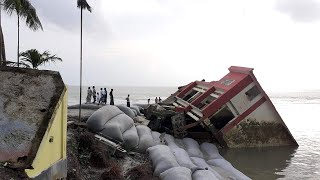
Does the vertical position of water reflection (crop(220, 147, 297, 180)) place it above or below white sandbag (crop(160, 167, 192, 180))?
below

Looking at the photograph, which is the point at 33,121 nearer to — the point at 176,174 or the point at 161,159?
the point at 176,174

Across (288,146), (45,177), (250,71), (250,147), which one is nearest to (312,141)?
(288,146)

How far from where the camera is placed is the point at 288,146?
1516 cm

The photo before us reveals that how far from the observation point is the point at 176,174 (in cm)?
755

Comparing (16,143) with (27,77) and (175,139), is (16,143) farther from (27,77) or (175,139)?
(175,139)

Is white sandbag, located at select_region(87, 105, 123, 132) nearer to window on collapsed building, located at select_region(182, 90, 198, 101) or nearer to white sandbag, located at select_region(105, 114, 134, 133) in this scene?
white sandbag, located at select_region(105, 114, 134, 133)

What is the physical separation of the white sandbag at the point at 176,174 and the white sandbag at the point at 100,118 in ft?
10.2

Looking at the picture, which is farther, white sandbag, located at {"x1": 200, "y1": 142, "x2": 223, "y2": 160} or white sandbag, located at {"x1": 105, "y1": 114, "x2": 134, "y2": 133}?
white sandbag, located at {"x1": 200, "y1": 142, "x2": 223, "y2": 160}

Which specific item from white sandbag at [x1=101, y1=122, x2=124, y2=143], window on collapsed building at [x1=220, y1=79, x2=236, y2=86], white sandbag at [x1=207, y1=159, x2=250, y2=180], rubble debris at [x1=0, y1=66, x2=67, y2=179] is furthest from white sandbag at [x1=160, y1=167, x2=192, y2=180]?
window on collapsed building at [x1=220, y1=79, x2=236, y2=86]

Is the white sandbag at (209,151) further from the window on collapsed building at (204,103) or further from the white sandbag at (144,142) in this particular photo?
the window on collapsed building at (204,103)

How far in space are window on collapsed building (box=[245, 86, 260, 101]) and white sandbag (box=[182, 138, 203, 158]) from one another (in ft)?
10.4

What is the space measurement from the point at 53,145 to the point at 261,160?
957cm

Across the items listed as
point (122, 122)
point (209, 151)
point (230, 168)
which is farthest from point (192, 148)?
point (122, 122)

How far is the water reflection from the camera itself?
11.2 meters
